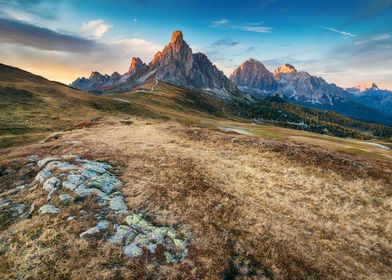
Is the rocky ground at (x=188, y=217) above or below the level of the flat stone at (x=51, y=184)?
below

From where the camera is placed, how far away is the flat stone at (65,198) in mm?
16716

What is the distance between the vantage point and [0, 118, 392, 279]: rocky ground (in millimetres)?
12273

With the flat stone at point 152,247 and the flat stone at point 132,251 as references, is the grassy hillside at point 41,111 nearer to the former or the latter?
the flat stone at point 132,251

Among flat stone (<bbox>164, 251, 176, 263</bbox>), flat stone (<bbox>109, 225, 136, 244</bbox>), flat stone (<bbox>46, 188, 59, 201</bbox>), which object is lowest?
flat stone (<bbox>164, 251, 176, 263</bbox>)

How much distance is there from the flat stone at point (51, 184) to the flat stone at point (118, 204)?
508cm

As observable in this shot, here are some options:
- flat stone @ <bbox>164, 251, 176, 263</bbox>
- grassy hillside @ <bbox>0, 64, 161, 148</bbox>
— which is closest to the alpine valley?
flat stone @ <bbox>164, 251, 176, 263</bbox>

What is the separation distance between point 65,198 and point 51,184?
303 centimetres

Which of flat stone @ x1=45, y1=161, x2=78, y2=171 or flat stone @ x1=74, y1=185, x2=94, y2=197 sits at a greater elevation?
flat stone @ x1=45, y1=161, x2=78, y2=171

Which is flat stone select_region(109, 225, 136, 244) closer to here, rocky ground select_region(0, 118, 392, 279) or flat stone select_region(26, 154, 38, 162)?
rocky ground select_region(0, 118, 392, 279)

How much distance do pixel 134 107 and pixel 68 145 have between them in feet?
227

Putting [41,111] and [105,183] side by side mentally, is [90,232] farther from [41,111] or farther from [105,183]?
[41,111]

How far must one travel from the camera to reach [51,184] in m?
19.0

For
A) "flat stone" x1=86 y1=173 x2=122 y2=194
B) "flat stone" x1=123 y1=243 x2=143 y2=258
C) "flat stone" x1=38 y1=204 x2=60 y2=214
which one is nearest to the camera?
"flat stone" x1=123 y1=243 x2=143 y2=258

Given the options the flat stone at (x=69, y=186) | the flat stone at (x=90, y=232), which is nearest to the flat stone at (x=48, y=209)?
the flat stone at (x=69, y=186)
